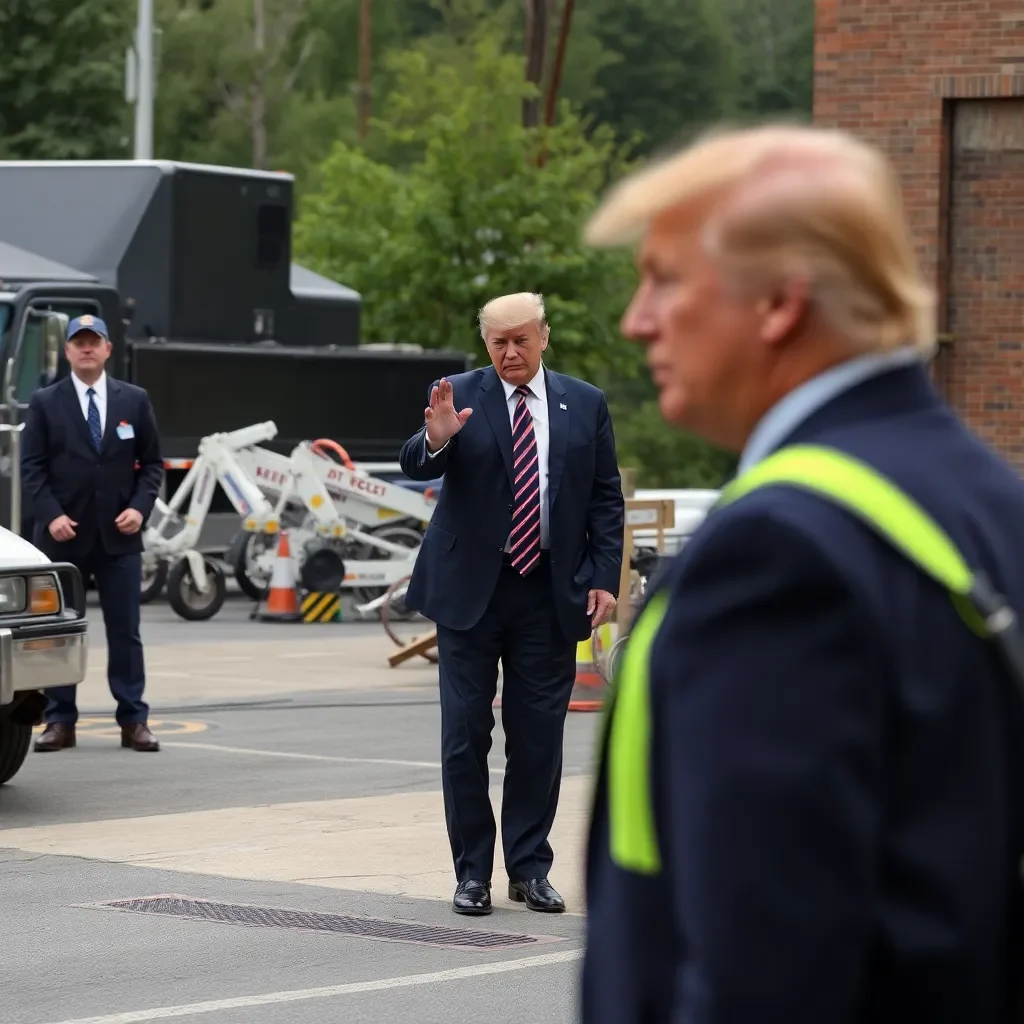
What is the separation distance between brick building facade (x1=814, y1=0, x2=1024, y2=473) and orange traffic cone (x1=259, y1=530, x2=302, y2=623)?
5654 mm

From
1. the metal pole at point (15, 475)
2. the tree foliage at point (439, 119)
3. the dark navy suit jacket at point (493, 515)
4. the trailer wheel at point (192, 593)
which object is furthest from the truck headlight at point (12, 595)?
the trailer wheel at point (192, 593)

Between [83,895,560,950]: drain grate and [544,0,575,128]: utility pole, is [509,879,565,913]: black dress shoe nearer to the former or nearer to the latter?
[83,895,560,950]: drain grate

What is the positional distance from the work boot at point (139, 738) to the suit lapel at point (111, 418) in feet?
4.33

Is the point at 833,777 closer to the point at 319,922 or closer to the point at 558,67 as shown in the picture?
the point at 319,922

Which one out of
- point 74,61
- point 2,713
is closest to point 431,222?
point 74,61

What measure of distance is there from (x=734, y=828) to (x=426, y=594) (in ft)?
19.0

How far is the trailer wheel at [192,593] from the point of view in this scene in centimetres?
2070

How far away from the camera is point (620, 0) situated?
7306 centimetres

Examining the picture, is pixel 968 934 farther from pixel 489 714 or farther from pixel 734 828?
pixel 489 714

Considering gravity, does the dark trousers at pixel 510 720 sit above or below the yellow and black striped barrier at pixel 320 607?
above

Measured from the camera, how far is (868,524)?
6.57 feet

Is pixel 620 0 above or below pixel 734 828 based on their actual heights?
above

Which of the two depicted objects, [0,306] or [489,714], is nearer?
[489,714]

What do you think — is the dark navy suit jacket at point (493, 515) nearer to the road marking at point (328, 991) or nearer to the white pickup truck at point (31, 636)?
the road marking at point (328, 991)
